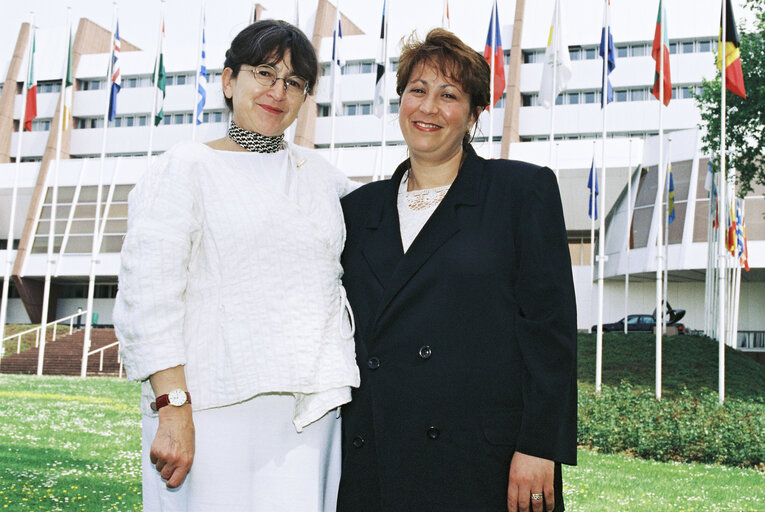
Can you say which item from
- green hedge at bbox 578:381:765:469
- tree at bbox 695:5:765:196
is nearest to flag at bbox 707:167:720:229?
tree at bbox 695:5:765:196

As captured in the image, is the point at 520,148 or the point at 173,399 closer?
the point at 173,399

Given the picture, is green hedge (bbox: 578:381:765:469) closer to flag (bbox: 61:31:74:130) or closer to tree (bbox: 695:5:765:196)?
tree (bbox: 695:5:765:196)

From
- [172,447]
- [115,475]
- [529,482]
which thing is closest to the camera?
[172,447]

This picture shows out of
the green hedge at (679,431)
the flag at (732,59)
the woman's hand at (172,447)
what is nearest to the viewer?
the woman's hand at (172,447)

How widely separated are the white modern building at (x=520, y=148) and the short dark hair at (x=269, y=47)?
32.5 meters

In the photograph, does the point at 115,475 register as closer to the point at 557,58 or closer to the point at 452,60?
the point at 452,60

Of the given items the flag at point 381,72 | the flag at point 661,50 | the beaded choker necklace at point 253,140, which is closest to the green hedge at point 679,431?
the flag at point 661,50

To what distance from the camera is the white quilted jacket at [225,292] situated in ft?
8.13

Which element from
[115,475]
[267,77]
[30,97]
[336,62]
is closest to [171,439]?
[267,77]

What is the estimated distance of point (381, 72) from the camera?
63.6 feet

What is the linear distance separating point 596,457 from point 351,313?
1031cm

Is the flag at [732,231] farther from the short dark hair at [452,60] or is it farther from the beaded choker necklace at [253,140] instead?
the beaded choker necklace at [253,140]

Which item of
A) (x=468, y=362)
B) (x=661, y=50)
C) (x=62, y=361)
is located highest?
(x=661, y=50)

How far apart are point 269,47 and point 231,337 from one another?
3.49ft
